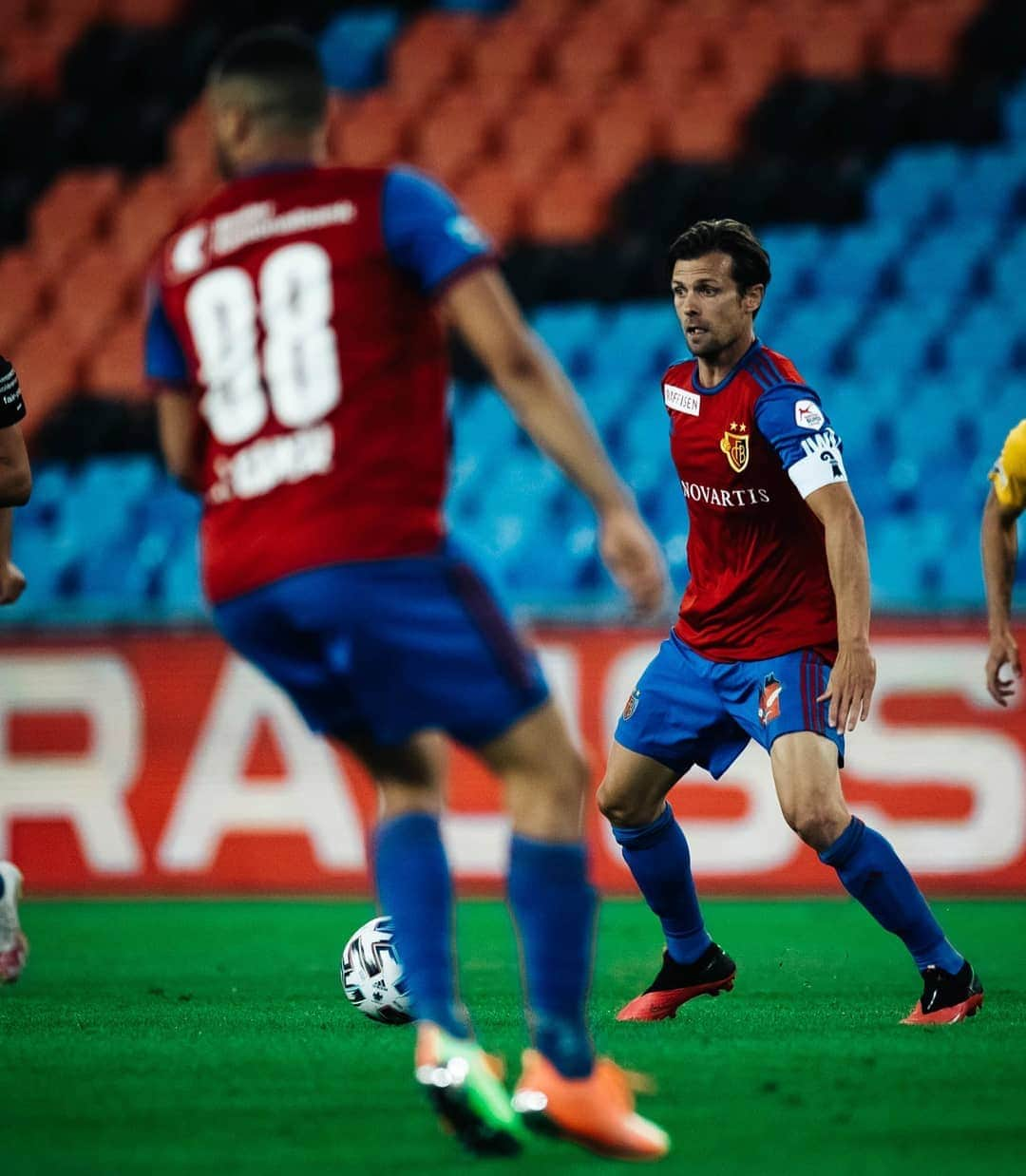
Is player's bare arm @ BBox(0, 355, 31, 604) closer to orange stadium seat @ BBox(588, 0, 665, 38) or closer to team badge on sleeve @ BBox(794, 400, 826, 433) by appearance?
team badge on sleeve @ BBox(794, 400, 826, 433)

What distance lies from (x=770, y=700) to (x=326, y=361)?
6.55ft

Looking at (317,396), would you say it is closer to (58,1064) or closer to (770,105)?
(58,1064)

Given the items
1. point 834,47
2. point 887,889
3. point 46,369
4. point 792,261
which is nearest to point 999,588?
point 887,889

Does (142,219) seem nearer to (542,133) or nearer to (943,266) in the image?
(542,133)

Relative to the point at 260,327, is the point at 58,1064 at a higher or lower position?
lower

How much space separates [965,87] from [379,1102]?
36.1 ft

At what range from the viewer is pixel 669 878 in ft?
16.3

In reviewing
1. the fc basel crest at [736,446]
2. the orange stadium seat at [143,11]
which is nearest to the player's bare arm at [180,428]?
the fc basel crest at [736,446]

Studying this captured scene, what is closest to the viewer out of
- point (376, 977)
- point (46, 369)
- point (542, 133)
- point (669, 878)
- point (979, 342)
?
point (376, 977)

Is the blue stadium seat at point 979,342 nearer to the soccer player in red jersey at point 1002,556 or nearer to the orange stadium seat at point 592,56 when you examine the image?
the orange stadium seat at point 592,56

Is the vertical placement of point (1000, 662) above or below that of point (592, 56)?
below

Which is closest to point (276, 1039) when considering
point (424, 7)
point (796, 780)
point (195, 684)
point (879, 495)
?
point (796, 780)

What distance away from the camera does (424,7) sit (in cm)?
1546

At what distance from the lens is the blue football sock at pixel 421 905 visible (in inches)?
127
